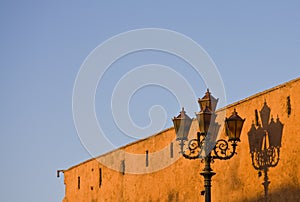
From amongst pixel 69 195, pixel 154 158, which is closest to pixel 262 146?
pixel 154 158

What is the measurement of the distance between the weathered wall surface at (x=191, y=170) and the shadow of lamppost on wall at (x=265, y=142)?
0.09 m

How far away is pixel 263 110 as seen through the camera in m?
12.4

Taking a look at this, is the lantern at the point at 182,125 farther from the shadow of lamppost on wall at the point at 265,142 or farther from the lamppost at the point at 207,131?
the shadow of lamppost on wall at the point at 265,142

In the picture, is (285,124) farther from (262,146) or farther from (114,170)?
(114,170)

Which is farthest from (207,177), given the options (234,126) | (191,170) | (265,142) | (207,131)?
(191,170)

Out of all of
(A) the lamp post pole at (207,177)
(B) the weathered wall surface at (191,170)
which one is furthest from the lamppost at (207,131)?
(B) the weathered wall surface at (191,170)

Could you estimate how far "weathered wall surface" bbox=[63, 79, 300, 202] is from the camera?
1159cm

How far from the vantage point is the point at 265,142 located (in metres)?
12.2

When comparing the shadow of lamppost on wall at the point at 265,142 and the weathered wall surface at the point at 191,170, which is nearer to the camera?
the weathered wall surface at the point at 191,170

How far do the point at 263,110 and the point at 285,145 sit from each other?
943mm

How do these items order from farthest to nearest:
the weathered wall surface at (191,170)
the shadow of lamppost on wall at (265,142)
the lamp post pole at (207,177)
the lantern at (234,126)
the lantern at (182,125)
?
the shadow of lamppost on wall at (265,142) < the weathered wall surface at (191,170) < the lantern at (182,125) < the lantern at (234,126) < the lamp post pole at (207,177)

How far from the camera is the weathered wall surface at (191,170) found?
11.6 metres

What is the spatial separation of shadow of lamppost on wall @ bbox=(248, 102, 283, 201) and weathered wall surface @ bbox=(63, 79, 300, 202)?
86 millimetres

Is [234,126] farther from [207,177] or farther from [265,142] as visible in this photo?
[265,142]
